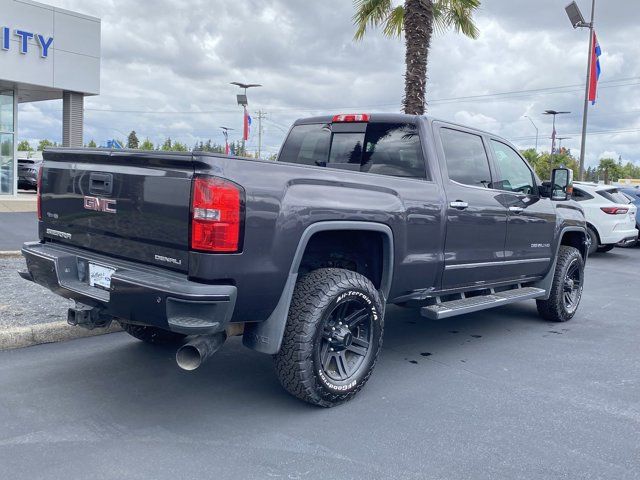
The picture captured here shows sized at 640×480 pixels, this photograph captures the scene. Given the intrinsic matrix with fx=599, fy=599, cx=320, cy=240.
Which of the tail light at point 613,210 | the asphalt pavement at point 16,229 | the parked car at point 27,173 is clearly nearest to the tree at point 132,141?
the parked car at point 27,173

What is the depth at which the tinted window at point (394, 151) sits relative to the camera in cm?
484

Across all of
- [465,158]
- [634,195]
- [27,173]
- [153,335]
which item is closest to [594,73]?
[634,195]

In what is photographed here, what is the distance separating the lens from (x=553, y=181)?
20.1 feet

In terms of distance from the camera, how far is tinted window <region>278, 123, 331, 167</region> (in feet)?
17.8

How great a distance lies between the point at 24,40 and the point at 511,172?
18610 mm

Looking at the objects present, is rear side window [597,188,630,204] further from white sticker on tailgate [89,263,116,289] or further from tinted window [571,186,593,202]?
white sticker on tailgate [89,263,116,289]

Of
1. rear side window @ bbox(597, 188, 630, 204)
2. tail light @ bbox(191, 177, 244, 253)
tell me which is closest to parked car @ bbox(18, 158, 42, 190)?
rear side window @ bbox(597, 188, 630, 204)

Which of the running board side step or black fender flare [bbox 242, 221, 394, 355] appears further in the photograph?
the running board side step

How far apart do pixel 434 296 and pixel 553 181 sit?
2183 mm

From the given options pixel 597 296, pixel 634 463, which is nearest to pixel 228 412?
pixel 634 463

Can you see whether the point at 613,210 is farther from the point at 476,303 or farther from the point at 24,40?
the point at 24,40

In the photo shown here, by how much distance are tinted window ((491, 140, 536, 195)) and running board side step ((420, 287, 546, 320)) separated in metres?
1.00

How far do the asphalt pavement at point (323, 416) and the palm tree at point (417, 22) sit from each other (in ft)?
26.3

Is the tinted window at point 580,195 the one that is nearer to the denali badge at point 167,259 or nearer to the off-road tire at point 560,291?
the off-road tire at point 560,291
